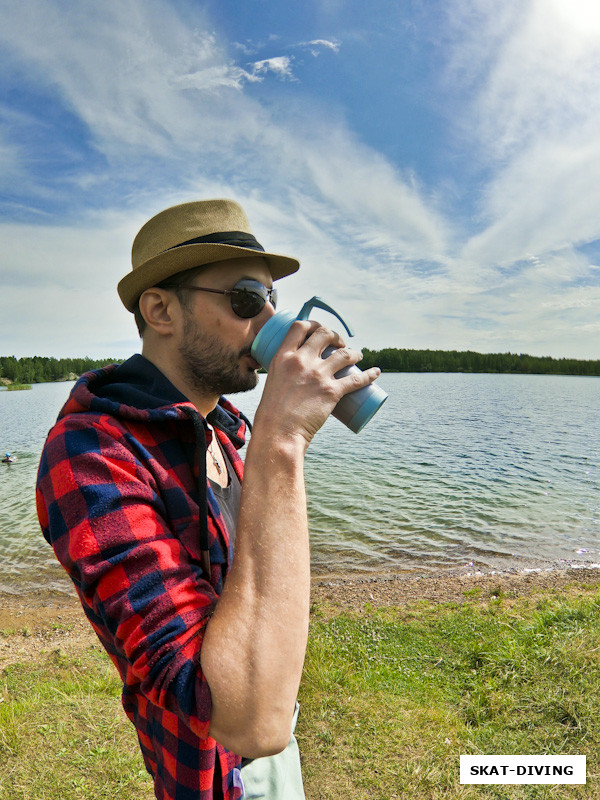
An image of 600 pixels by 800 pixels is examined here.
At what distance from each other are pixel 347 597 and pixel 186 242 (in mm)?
6916

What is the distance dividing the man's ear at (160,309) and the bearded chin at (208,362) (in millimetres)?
95

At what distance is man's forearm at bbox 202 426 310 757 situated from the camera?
1109 millimetres

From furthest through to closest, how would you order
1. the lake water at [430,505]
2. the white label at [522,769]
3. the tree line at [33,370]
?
the tree line at [33,370]
the lake water at [430,505]
the white label at [522,769]

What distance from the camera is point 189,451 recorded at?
5.32 feet

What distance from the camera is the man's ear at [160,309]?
1897mm

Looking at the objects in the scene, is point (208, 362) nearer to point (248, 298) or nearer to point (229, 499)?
point (248, 298)

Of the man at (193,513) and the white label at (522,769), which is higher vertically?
the man at (193,513)

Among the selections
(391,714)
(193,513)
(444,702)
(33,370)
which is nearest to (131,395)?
(193,513)

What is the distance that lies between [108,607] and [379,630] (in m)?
5.21

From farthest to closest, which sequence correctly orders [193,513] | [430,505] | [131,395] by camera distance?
[430,505], [131,395], [193,513]

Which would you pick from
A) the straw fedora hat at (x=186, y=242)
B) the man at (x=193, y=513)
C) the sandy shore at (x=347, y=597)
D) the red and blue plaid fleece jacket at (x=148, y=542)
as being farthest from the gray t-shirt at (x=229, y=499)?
the sandy shore at (x=347, y=597)

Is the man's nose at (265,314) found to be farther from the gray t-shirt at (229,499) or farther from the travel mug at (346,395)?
the gray t-shirt at (229,499)

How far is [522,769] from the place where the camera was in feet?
11.5

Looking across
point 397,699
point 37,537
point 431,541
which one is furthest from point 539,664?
point 37,537
